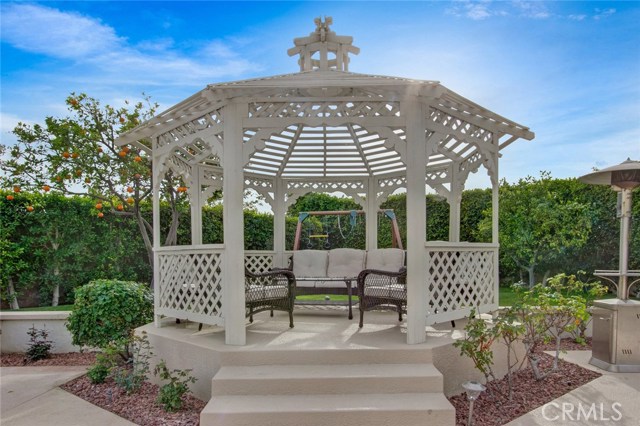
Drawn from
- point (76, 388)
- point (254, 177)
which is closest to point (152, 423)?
point (76, 388)

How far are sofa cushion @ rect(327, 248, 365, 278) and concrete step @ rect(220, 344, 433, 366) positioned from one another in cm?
302

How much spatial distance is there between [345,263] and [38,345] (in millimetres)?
4917

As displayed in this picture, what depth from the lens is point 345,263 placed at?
723 centimetres

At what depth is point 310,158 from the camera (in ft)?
25.1

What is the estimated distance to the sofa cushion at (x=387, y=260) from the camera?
675cm

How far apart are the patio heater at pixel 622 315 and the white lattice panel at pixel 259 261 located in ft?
16.9

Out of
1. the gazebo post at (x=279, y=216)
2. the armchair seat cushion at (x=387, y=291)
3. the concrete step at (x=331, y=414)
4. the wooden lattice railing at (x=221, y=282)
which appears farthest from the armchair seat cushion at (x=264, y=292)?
the gazebo post at (x=279, y=216)

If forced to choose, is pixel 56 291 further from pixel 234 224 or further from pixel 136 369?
pixel 234 224

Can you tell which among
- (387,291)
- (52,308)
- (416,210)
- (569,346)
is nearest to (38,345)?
(52,308)

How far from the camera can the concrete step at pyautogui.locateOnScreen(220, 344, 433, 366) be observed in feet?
13.1

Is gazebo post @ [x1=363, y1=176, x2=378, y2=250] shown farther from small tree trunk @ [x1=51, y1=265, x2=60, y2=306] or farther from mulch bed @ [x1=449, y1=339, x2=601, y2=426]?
small tree trunk @ [x1=51, y1=265, x2=60, y2=306]

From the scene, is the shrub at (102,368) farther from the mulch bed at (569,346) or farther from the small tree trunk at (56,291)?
the mulch bed at (569,346)

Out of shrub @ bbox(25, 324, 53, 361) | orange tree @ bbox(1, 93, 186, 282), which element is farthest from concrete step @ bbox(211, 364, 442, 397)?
orange tree @ bbox(1, 93, 186, 282)

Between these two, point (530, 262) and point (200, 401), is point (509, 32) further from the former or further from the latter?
point (200, 401)
